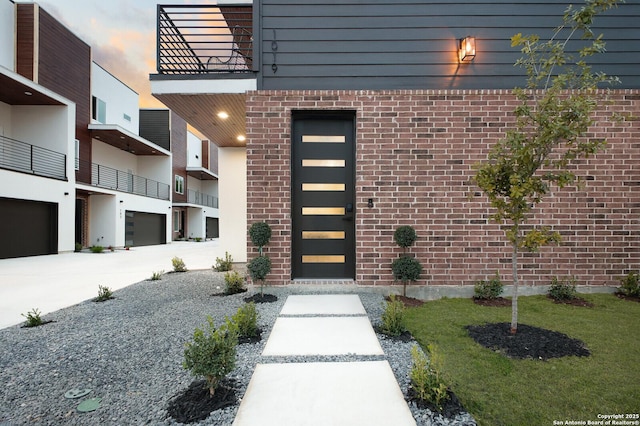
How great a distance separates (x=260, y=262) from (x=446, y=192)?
9.87 ft

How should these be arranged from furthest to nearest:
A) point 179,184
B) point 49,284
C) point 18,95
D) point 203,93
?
1. point 179,184
2. point 18,95
3. point 49,284
4. point 203,93

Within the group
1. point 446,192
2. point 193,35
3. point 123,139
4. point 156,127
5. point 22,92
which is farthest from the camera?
point 156,127

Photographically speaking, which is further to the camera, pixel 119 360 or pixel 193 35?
pixel 193 35

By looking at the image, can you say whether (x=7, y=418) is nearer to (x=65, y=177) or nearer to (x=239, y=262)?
(x=239, y=262)

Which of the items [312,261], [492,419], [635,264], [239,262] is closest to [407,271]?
[312,261]

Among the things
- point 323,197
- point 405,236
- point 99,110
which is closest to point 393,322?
point 405,236

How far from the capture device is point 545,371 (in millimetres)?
2137

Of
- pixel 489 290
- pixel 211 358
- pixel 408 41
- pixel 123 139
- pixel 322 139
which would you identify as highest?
pixel 123 139

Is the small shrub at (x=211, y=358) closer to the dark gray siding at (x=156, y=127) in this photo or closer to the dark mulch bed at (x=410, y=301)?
the dark mulch bed at (x=410, y=301)

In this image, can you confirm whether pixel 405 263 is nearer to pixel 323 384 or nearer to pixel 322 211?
pixel 322 211

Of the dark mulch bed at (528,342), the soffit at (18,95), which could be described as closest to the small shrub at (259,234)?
the dark mulch bed at (528,342)

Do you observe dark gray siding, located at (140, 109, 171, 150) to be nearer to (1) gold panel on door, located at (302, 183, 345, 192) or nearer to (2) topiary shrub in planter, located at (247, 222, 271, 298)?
(1) gold panel on door, located at (302, 183, 345, 192)

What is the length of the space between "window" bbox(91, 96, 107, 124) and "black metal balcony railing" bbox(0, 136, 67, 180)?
3.78 metres

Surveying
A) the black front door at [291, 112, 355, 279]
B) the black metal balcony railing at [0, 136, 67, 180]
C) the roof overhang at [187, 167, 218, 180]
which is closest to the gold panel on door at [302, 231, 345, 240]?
the black front door at [291, 112, 355, 279]
